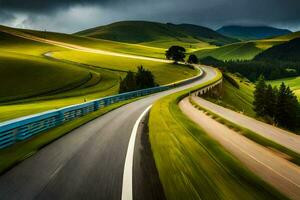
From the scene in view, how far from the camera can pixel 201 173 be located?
24.4 feet

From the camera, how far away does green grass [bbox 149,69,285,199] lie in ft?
20.2

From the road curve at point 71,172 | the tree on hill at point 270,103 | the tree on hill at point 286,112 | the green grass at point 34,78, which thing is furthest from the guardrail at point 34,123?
the tree on hill at point 270,103

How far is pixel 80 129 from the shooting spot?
15078 mm

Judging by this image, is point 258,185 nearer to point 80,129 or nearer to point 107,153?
point 107,153

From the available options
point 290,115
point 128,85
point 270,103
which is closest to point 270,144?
point 128,85

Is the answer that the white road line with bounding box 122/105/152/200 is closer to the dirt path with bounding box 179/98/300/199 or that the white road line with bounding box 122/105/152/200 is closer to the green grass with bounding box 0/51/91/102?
the dirt path with bounding box 179/98/300/199

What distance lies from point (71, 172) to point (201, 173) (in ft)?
10.1

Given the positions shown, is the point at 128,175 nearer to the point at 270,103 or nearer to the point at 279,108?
the point at 279,108

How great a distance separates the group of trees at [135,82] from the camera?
60306 mm

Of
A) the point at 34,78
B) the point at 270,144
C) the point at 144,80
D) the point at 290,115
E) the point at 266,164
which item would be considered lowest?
the point at 290,115

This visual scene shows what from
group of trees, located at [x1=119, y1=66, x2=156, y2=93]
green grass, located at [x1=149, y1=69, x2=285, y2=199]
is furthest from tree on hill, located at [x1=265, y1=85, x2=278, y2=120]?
green grass, located at [x1=149, y1=69, x2=285, y2=199]

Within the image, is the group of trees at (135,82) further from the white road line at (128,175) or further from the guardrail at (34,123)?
the white road line at (128,175)

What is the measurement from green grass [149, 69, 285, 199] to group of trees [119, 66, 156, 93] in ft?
160

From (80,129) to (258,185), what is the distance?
9.98m
